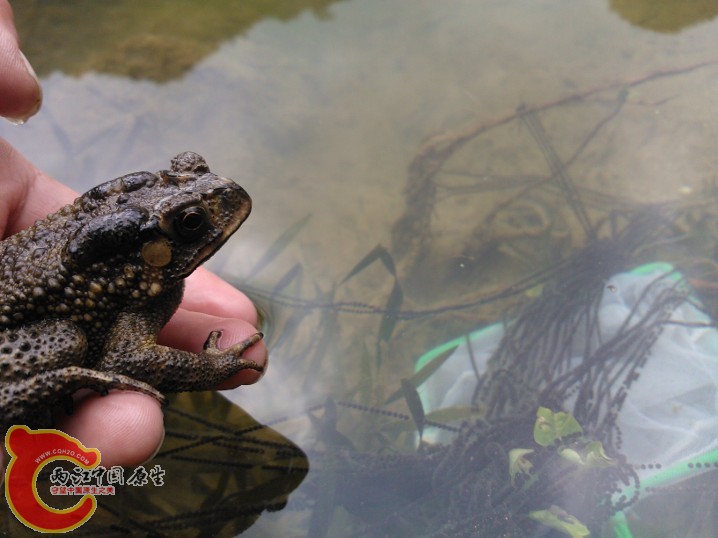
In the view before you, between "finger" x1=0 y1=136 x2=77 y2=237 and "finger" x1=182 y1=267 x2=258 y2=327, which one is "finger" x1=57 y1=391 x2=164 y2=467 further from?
"finger" x1=0 y1=136 x2=77 y2=237

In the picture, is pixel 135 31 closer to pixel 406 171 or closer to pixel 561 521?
pixel 406 171

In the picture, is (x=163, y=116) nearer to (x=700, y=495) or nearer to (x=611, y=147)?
(x=611, y=147)

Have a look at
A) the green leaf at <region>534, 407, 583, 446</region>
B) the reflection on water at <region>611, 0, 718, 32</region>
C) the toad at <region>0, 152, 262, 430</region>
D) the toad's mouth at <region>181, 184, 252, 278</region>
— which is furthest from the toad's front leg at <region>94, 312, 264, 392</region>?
the reflection on water at <region>611, 0, 718, 32</region>

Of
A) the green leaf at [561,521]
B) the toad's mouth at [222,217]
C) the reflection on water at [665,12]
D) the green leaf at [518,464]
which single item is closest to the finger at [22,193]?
the toad's mouth at [222,217]

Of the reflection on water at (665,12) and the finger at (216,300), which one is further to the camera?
the reflection on water at (665,12)

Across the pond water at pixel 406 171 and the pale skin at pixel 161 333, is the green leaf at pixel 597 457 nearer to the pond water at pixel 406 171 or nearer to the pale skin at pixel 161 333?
the pond water at pixel 406 171

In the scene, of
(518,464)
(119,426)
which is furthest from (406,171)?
(119,426)

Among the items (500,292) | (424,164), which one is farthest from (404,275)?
(424,164)
